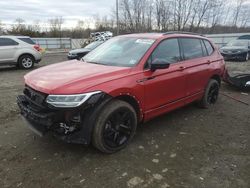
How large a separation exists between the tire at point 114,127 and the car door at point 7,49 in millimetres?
10117

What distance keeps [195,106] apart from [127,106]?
112 inches

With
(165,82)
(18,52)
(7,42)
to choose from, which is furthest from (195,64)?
(7,42)

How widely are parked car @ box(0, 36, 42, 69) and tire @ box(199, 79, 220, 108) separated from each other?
9537mm

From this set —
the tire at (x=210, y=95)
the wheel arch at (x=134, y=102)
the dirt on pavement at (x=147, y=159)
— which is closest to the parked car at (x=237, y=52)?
the tire at (x=210, y=95)

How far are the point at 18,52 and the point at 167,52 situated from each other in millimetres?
9796

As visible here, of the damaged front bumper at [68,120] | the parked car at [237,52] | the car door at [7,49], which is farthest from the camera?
the parked car at [237,52]

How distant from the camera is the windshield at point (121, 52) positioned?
447cm

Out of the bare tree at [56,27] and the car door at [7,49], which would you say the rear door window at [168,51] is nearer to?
the car door at [7,49]

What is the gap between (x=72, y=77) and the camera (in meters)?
3.84

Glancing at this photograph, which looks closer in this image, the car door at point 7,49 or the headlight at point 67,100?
the headlight at point 67,100

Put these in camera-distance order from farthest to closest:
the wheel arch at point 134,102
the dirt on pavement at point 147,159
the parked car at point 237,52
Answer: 1. the parked car at point 237,52
2. the wheel arch at point 134,102
3. the dirt on pavement at point 147,159

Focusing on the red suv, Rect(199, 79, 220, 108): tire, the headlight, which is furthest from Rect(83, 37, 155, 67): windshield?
Rect(199, 79, 220, 108): tire

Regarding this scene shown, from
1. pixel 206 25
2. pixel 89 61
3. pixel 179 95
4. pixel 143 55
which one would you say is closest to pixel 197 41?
pixel 179 95

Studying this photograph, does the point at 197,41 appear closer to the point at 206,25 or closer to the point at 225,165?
the point at 225,165
